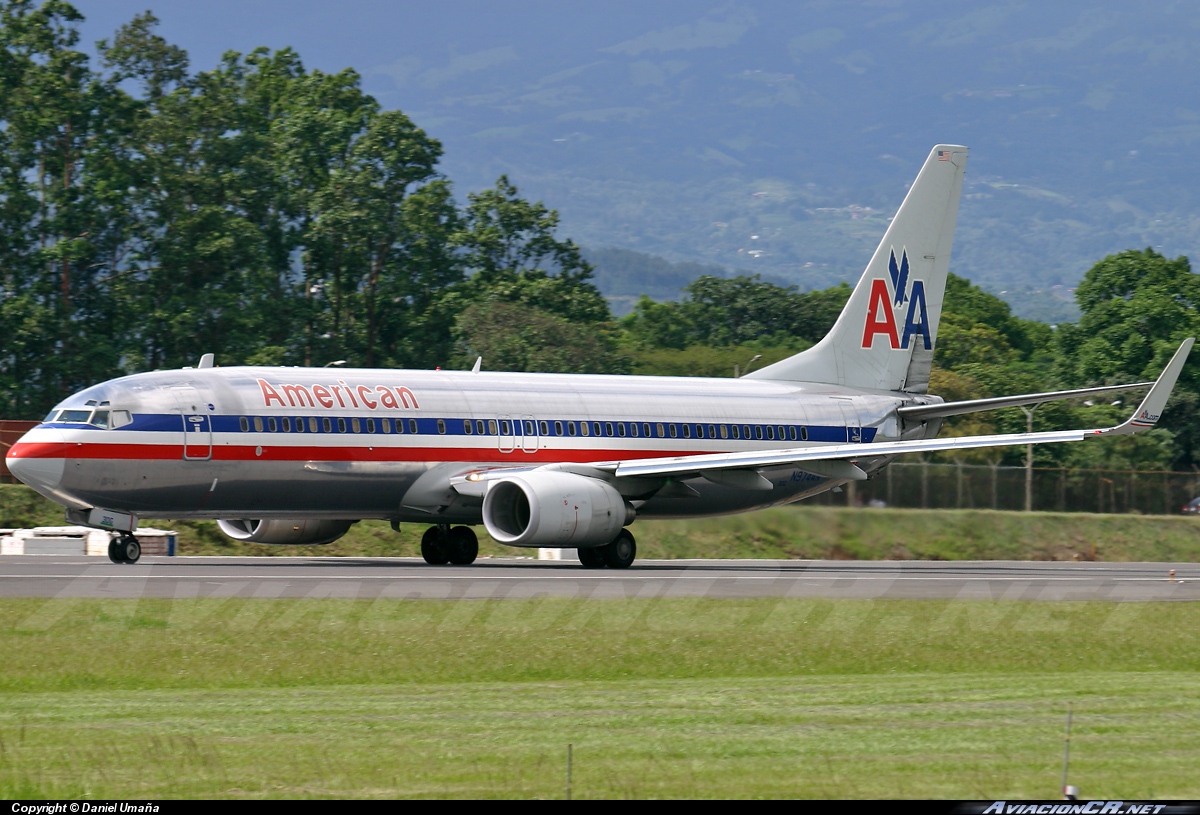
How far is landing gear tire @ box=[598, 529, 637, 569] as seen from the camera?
3594 centimetres

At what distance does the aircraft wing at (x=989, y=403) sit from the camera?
3634 centimetres

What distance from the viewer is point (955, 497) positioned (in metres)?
55.5

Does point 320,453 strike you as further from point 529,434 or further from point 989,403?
point 989,403

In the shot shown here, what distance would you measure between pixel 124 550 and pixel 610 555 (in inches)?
397

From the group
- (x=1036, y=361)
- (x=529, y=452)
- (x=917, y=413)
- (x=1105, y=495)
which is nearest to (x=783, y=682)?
(x=529, y=452)

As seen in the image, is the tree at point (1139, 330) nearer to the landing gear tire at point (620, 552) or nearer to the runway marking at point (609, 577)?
the runway marking at point (609, 577)

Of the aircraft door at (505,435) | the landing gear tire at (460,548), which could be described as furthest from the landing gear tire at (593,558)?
the landing gear tire at (460,548)

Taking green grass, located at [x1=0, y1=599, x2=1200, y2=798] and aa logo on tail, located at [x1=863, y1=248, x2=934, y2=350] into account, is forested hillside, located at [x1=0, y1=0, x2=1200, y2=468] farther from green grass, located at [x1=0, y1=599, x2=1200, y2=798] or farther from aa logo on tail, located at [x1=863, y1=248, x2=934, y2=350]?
green grass, located at [x1=0, y1=599, x2=1200, y2=798]

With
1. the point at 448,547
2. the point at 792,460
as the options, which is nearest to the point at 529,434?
the point at 448,547

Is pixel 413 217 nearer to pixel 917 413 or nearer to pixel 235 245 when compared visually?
pixel 235 245

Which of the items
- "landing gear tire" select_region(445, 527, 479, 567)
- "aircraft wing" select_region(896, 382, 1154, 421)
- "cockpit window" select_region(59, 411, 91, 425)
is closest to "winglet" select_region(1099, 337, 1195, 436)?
"aircraft wing" select_region(896, 382, 1154, 421)

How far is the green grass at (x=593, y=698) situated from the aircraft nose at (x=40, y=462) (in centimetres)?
788

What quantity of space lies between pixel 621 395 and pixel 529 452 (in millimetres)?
3407
